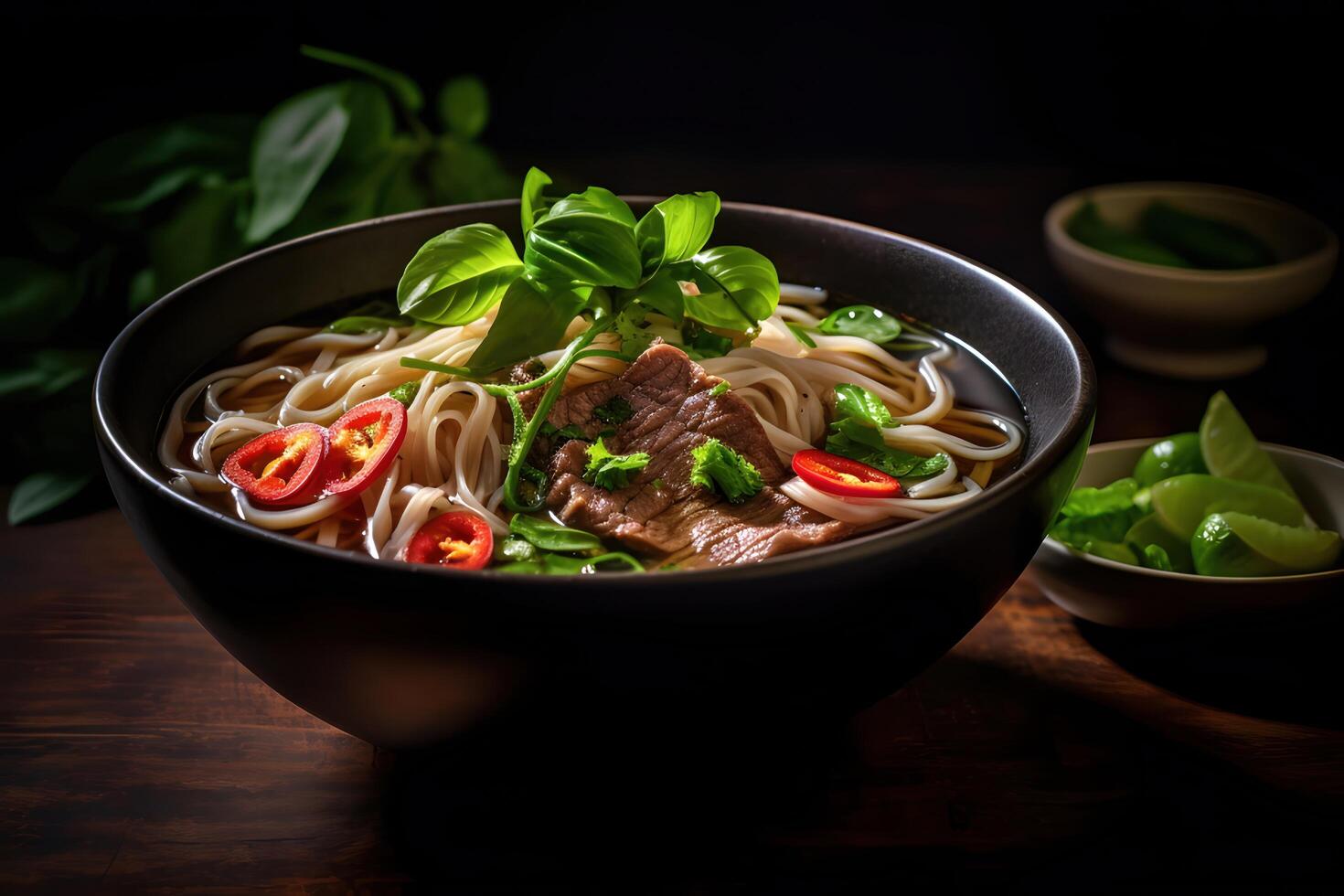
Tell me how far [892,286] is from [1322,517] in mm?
1020

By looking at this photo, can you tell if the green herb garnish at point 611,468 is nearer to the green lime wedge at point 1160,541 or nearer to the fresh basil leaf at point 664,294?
the fresh basil leaf at point 664,294

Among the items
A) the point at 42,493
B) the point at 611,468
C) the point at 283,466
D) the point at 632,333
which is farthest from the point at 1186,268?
the point at 42,493

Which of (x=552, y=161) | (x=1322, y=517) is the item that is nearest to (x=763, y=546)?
(x=1322, y=517)

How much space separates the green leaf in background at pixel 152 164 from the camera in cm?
312

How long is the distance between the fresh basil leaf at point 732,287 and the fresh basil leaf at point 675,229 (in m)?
0.04

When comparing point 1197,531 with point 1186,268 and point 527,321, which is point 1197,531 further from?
point 1186,268

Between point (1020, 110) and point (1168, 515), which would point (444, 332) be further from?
point (1020, 110)

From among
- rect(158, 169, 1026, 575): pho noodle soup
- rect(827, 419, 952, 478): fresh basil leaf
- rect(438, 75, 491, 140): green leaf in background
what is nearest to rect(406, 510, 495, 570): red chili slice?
rect(158, 169, 1026, 575): pho noodle soup

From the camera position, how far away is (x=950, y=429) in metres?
2.24

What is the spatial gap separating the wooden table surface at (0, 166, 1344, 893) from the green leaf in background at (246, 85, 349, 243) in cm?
112

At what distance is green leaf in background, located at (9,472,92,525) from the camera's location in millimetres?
2602

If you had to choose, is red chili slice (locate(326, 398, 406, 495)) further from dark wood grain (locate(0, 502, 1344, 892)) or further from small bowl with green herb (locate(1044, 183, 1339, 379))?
small bowl with green herb (locate(1044, 183, 1339, 379))

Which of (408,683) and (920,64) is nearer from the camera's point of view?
(408,683)

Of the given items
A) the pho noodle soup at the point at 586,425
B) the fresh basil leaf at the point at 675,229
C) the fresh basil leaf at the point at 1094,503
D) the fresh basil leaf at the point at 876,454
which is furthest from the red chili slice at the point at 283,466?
the fresh basil leaf at the point at 1094,503
